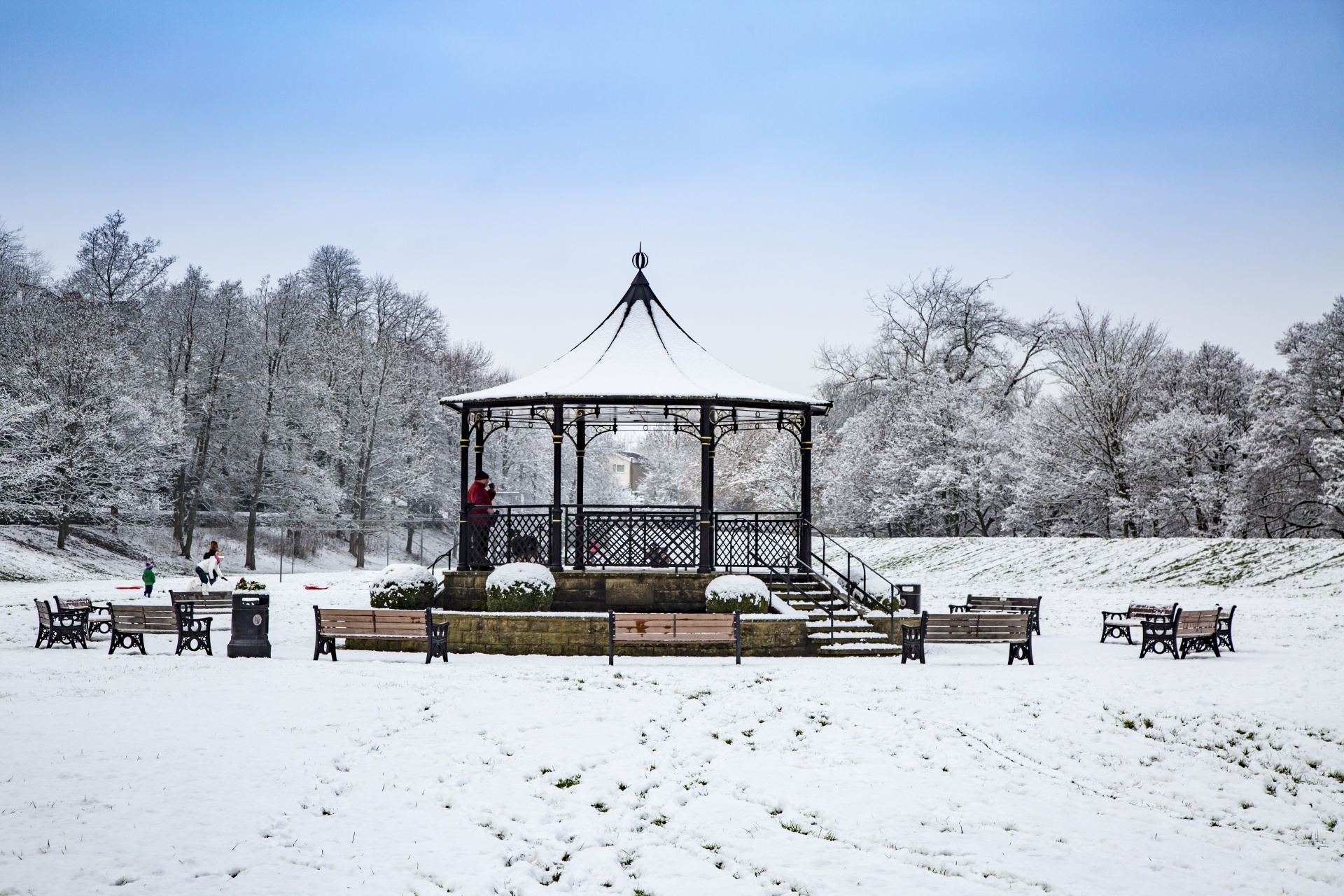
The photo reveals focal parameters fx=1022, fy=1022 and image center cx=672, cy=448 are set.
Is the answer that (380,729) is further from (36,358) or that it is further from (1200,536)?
(1200,536)

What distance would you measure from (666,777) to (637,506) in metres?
→ 8.83

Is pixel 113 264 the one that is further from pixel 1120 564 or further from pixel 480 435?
pixel 1120 564

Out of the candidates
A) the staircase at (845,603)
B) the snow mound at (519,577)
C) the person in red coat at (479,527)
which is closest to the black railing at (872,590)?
the staircase at (845,603)

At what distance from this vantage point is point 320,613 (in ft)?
42.9

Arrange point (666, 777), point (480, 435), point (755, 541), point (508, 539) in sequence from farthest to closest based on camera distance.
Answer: point (480, 435) → point (755, 541) → point (508, 539) → point (666, 777)

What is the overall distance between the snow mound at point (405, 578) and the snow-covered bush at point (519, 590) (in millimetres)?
1450

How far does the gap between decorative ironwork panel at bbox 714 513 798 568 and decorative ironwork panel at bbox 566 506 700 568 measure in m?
0.53

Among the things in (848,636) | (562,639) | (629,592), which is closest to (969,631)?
(848,636)

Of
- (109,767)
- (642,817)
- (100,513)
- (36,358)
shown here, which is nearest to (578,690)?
(642,817)

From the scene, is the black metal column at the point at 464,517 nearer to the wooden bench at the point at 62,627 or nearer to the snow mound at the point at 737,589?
the snow mound at the point at 737,589

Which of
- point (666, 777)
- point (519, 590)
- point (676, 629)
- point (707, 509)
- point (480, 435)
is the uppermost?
point (480, 435)

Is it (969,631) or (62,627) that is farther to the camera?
(62,627)

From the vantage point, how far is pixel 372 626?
523 inches

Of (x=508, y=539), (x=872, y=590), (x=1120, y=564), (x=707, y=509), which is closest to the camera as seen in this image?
(x=707, y=509)
